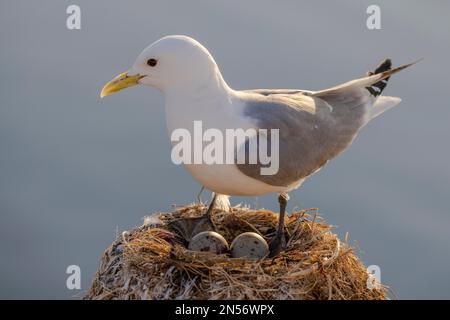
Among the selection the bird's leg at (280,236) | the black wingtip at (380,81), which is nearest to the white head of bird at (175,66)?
the bird's leg at (280,236)

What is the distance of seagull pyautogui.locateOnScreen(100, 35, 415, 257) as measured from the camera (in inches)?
163

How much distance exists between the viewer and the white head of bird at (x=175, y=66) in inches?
162

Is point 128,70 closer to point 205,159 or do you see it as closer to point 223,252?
point 205,159

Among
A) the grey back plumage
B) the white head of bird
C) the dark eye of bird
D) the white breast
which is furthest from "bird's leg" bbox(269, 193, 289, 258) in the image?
the dark eye of bird

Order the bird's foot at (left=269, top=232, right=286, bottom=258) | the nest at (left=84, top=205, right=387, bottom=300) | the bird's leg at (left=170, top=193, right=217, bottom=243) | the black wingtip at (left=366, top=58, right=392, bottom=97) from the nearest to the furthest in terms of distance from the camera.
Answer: the nest at (left=84, top=205, right=387, bottom=300)
the bird's foot at (left=269, top=232, right=286, bottom=258)
the bird's leg at (left=170, top=193, right=217, bottom=243)
the black wingtip at (left=366, top=58, right=392, bottom=97)

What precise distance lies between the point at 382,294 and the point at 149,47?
6.28ft

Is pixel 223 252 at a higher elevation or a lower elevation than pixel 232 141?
lower

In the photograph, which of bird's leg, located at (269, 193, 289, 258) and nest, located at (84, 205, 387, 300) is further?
bird's leg, located at (269, 193, 289, 258)

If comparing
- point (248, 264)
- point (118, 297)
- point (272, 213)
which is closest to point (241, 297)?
point (248, 264)

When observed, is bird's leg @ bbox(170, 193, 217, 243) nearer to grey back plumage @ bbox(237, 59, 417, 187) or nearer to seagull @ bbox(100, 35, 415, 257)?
seagull @ bbox(100, 35, 415, 257)

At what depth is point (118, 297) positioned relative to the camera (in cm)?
390

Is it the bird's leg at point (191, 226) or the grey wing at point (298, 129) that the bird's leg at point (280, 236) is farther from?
the bird's leg at point (191, 226)

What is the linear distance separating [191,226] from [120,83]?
1.02m

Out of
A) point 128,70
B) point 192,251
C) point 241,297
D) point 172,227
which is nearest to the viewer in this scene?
point 241,297
